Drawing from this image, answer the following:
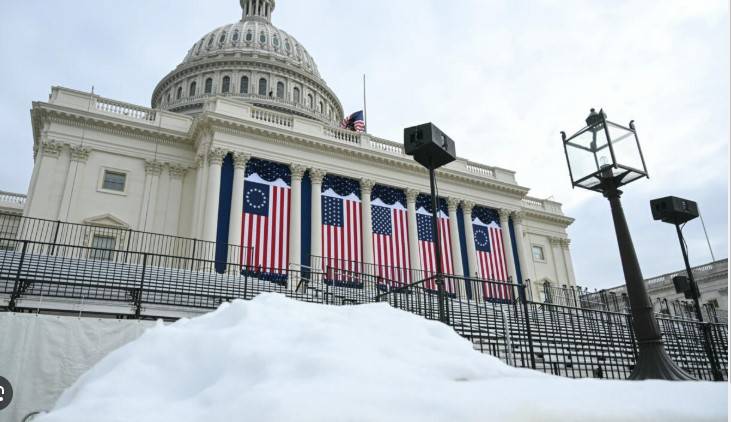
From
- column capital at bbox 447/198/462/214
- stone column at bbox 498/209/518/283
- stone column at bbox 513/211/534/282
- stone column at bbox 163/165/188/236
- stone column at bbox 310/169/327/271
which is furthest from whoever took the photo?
stone column at bbox 513/211/534/282

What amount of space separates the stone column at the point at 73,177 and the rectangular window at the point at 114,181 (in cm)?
113

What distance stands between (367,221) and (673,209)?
16952 mm

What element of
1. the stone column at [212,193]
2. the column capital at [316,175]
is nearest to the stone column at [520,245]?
the column capital at [316,175]

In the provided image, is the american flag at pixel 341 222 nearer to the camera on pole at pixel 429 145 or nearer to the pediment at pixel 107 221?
the pediment at pixel 107 221

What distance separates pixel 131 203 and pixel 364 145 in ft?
46.3

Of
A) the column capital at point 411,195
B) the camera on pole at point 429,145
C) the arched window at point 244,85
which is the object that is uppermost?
the arched window at point 244,85

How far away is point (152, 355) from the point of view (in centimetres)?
296

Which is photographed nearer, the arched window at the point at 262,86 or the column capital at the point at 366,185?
the column capital at the point at 366,185

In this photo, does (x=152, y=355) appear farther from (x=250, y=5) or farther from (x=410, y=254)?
(x=250, y=5)

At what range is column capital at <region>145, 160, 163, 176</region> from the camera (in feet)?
85.7

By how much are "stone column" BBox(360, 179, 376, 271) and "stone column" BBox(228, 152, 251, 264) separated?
6.88 meters

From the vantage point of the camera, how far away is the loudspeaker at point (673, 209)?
40.2 feet

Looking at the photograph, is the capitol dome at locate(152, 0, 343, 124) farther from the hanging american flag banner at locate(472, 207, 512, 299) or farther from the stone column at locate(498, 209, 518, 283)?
the stone column at locate(498, 209, 518, 283)

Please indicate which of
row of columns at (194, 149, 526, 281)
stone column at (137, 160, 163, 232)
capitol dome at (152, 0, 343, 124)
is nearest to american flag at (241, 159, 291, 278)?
row of columns at (194, 149, 526, 281)
